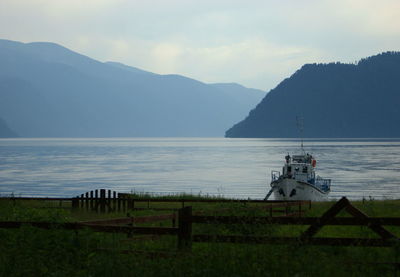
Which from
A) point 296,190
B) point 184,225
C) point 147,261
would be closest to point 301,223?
point 184,225

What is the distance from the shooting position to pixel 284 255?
12508mm

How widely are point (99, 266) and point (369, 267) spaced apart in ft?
19.8

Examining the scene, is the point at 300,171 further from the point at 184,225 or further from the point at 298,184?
the point at 184,225

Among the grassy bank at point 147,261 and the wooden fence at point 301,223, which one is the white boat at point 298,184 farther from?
the wooden fence at point 301,223

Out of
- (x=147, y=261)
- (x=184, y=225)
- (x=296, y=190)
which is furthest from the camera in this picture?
(x=296, y=190)

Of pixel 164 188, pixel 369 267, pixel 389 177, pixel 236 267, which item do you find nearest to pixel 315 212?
pixel 369 267

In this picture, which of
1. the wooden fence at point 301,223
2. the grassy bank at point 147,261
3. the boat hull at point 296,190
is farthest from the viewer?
the boat hull at point 296,190

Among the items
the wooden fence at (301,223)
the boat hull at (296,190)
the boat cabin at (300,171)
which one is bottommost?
the boat hull at (296,190)

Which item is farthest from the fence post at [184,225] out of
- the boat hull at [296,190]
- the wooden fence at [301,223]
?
the boat hull at [296,190]

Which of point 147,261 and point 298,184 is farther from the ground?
point 147,261

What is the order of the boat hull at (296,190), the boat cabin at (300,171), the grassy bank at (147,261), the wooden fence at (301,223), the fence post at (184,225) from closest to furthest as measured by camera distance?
the grassy bank at (147,261)
the wooden fence at (301,223)
the fence post at (184,225)
the boat hull at (296,190)
the boat cabin at (300,171)

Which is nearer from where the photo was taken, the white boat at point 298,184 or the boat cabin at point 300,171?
the white boat at point 298,184

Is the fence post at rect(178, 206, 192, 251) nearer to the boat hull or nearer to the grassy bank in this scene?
the grassy bank

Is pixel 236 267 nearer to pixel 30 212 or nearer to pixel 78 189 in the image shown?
pixel 30 212
